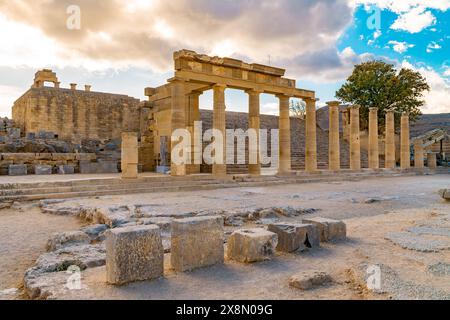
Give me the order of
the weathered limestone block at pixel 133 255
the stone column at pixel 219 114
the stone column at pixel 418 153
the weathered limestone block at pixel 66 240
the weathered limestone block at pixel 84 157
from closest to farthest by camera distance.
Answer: the weathered limestone block at pixel 133 255
the weathered limestone block at pixel 66 240
the stone column at pixel 219 114
the weathered limestone block at pixel 84 157
the stone column at pixel 418 153

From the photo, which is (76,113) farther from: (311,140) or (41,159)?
(311,140)

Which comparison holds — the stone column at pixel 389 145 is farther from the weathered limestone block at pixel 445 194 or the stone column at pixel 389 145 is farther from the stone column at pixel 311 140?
the weathered limestone block at pixel 445 194

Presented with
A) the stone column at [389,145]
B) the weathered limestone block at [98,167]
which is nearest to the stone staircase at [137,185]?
the weathered limestone block at [98,167]

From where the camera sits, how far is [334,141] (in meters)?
21.9

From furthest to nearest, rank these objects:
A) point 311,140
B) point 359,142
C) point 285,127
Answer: point 359,142
point 311,140
point 285,127

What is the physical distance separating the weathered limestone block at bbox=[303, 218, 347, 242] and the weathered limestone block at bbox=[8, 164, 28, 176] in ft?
53.9

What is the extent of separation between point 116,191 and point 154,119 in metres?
13.0

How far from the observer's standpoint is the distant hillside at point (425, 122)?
1846 inches

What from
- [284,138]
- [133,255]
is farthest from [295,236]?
[284,138]

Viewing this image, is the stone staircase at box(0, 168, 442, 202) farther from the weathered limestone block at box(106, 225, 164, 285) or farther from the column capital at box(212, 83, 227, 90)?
the weathered limestone block at box(106, 225, 164, 285)

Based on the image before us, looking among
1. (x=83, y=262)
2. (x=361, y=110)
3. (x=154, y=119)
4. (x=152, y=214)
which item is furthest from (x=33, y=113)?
(x=361, y=110)

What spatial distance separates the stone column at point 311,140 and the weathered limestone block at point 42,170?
1451 cm

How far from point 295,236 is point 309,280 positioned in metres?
1.34

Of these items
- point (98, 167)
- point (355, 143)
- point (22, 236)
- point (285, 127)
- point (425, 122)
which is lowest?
point (22, 236)
